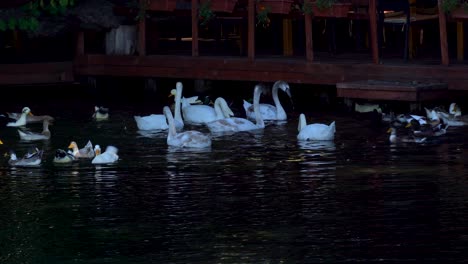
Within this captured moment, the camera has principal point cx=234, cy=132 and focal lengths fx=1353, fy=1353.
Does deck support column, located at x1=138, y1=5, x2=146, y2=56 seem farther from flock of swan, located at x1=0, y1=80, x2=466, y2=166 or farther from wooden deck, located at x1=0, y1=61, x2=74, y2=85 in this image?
flock of swan, located at x1=0, y1=80, x2=466, y2=166

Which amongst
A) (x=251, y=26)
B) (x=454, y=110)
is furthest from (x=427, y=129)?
(x=251, y=26)

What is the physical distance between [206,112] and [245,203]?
9009 mm

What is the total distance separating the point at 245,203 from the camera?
15906mm

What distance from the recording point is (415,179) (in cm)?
1734

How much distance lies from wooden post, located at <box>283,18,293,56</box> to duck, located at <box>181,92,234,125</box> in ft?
13.6

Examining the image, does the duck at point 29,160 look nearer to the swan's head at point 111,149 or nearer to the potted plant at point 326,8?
the swan's head at point 111,149

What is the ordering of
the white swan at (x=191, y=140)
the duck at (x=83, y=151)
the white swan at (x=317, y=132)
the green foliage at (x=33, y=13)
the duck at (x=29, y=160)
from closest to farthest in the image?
1. the duck at (x=29, y=160)
2. the duck at (x=83, y=151)
3. the white swan at (x=191, y=140)
4. the white swan at (x=317, y=132)
5. the green foliage at (x=33, y=13)

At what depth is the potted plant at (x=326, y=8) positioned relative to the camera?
83.7 feet

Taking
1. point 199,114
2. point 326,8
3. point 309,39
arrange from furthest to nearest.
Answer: point 309,39 < point 326,8 < point 199,114

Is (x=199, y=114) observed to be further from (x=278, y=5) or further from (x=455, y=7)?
(x=455, y=7)

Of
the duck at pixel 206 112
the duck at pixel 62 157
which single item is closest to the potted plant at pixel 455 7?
the duck at pixel 206 112

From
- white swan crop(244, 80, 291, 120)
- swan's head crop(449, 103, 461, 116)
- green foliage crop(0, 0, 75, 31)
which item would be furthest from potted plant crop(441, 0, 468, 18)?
green foliage crop(0, 0, 75, 31)

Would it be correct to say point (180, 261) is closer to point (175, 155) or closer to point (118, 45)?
point (175, 155)

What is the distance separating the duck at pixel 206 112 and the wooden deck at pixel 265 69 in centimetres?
218
